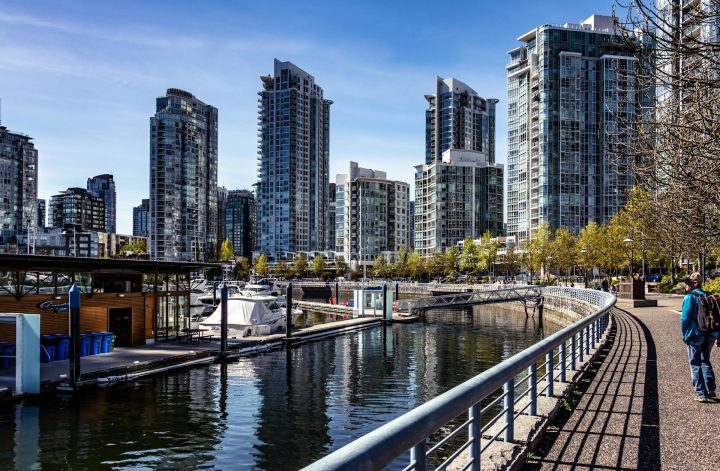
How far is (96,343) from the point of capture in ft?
102

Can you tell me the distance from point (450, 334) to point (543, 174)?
3722 inches

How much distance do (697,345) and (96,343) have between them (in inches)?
1098

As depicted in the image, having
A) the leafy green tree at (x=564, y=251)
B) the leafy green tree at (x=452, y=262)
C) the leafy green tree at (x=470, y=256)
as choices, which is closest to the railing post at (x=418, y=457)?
the leafy green tree at (x=564, y=251)

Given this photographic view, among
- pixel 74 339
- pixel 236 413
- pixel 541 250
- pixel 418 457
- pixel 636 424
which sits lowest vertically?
pixel 236 413

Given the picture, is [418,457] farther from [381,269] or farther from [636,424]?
[381,269]

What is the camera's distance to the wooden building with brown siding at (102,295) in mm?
28469

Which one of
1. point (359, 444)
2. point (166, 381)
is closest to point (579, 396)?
point (359, 444)

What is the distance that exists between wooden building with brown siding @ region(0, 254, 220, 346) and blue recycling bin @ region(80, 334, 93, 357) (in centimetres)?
115

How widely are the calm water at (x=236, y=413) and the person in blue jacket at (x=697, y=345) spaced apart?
1004cm

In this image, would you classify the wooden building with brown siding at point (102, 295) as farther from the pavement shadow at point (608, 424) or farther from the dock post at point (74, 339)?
the pavement shadow at point (608, 424)

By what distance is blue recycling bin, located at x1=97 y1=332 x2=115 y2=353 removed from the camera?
102 feet

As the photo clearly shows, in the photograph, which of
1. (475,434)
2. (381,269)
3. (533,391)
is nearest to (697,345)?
(533,391)

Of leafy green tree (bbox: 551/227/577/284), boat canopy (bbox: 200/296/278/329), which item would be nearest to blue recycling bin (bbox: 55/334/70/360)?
boat canopy (bbox: 200/296/278/329)

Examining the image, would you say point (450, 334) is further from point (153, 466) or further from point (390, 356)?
point (153, 466)
